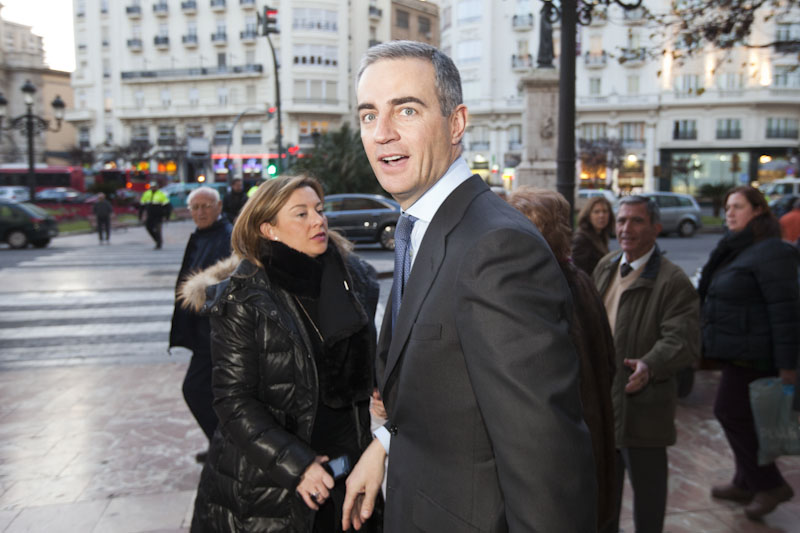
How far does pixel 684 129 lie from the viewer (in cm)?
5056

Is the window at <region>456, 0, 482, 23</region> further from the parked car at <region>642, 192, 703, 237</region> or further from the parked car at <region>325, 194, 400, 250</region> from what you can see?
the parked car at <region>325, 194, 400, 250</region>

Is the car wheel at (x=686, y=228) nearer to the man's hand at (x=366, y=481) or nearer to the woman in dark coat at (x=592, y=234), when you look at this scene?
the woman in dark coat at (x=592, y=234)

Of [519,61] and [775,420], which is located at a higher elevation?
[519,61]

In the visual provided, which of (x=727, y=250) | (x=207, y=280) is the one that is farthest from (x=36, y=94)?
(x=727, y=250)

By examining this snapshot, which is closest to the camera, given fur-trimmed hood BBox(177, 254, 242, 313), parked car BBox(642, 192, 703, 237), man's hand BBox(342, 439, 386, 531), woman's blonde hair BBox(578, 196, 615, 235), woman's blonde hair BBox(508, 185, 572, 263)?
man's hand BBox(342, 439, 386, 531)

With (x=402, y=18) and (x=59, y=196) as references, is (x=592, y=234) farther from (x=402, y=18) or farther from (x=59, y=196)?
(x=59, y=196)

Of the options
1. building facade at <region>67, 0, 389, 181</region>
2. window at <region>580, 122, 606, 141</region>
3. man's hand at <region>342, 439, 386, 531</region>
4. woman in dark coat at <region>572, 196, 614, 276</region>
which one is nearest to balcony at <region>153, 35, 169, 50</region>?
building facade at <region>67, 0, 389, 181</region>

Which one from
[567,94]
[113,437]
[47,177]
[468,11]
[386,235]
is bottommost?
[113,437]

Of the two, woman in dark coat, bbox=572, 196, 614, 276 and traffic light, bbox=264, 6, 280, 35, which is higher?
traffic light, bbox=264, 6, 280, 35

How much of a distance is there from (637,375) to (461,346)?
200cm

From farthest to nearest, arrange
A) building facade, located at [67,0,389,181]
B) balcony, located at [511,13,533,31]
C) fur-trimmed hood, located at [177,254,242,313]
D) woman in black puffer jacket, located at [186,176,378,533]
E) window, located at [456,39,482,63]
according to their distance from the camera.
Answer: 1. building facade, located at [67,0,389,181]
2. window, located at [456,39,482,63]
3. balcony, located at [511,13,533,31]
4. fur-trimmed hood, located at [177,254,242,313]
5. woman in black puffer jacket, located at [186,176,378,533]

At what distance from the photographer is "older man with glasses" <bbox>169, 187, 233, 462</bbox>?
12.6 feet

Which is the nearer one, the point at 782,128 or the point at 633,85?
the point at 782,128

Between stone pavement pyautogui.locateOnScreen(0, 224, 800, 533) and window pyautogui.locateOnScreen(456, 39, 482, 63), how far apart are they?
4771 centimetres
